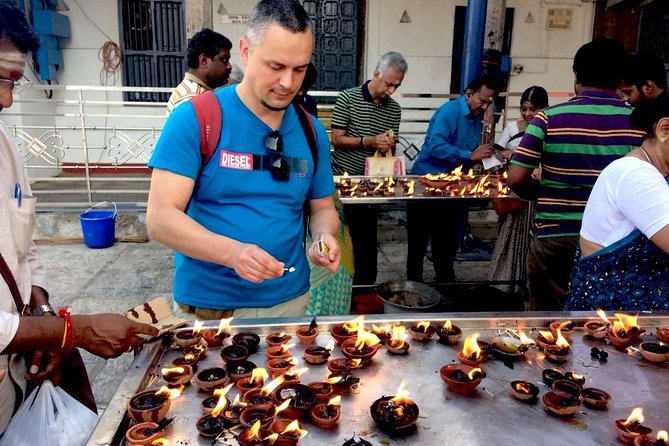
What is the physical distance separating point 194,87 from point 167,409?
303 cm

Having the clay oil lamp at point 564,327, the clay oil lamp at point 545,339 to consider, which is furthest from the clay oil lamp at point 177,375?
the clay oil lamp at point 564,327

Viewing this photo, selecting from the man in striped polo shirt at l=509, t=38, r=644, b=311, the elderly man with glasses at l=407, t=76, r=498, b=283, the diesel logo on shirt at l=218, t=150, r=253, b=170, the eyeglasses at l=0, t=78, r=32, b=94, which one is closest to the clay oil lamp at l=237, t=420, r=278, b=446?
the diesel logo on shirt at l=218, t=150, r=253, b=170

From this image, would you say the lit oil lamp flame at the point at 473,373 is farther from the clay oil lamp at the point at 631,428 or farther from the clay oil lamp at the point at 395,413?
the clay oil lamp at the point at 631,428

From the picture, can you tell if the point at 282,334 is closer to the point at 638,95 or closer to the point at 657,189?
the point at 657,189

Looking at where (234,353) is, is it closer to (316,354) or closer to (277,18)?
(316,354)

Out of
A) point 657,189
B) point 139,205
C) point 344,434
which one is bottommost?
point 139,205

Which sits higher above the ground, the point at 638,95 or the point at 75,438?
the point at 638,95

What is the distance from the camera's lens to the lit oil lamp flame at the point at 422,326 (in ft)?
6.83

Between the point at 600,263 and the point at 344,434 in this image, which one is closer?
the point at 344,434

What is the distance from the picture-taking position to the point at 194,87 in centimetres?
403

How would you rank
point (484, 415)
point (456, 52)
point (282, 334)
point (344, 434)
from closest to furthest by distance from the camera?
1. point (344, 434)
2. point (484, 415)
3. point (282, 334)
4. point (456, 52)

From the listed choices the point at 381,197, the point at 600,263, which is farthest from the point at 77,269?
the point at 600,263

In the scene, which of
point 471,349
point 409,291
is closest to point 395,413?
point 471,349

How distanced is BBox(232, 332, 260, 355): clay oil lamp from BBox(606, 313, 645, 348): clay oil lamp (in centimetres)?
140
